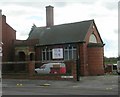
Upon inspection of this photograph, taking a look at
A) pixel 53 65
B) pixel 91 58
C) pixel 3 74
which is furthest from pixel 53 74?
pixel 91 58

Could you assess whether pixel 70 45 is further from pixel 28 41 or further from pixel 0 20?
pixel 0 20

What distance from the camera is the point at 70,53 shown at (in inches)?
1801

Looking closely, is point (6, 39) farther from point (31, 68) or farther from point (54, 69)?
point (54, 69)

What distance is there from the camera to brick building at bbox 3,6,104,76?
44.3 meters

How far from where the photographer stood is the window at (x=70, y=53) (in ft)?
149

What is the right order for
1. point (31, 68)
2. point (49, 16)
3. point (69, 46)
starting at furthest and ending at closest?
1. point (49, 16)
2. point (69, 46)
3. point (31, 68)

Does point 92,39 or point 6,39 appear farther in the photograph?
point 6,39

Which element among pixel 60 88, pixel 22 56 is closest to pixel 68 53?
pixel 22 56

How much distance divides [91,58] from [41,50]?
8.26 m

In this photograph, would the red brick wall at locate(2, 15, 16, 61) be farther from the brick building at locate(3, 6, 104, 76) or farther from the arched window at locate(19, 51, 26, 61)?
the arched window at locate(19, 51, 26, 61)

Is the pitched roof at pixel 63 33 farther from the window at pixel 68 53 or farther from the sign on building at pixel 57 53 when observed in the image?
the sign on building at pixel 57 53

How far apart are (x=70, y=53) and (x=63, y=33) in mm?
4127

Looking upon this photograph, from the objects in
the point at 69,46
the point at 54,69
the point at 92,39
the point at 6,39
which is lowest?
the point at 54,69

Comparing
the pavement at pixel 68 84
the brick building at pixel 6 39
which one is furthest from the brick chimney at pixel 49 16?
the pavement at pixel 68 84
